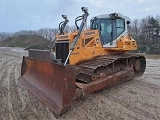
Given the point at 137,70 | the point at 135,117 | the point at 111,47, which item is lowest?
the point at 135,117

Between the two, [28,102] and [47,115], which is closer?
[47,115]

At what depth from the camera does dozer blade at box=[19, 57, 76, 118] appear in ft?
16.9

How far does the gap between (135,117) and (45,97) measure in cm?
213

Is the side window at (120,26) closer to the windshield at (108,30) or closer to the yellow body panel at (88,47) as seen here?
the windshield at (108,30)

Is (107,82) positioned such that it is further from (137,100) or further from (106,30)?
(106,30)

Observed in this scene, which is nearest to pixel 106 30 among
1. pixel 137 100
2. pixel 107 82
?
pixel 107 82

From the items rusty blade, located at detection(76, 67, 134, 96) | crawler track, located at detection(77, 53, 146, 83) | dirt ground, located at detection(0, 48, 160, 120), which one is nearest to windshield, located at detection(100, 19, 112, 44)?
crawler track, located at detection(77, 53, 146, 83)

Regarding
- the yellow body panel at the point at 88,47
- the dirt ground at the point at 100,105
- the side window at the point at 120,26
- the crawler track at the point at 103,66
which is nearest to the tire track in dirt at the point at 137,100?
the dirt ground at the point at 100,105

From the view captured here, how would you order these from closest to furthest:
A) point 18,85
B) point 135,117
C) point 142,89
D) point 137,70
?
point 135,117, point 142,89, point 18,85, point 137,70

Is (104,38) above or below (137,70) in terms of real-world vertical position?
above

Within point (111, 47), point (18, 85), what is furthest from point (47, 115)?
point (111, 47)

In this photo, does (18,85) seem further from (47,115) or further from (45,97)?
(47,115)

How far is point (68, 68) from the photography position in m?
5.18

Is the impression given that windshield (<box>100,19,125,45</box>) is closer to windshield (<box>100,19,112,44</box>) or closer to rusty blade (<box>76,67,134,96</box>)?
windshield (<box>100,19,112,44</box>)
